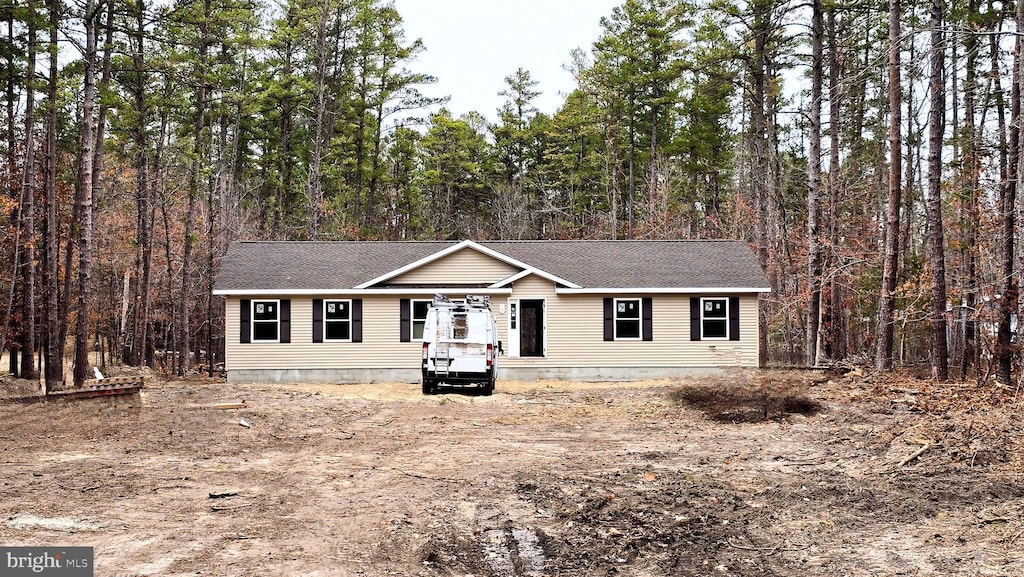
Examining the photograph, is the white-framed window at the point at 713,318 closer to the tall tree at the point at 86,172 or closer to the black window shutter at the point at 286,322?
the black window shutter at the point at 286,322

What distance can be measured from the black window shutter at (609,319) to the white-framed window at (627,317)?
3.7 inches

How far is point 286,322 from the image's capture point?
2403 centimetres

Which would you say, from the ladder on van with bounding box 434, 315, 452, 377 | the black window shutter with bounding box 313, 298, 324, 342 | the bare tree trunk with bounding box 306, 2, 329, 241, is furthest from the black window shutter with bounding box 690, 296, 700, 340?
the bare tree trunk with bounding box 306, 2, 329, 241

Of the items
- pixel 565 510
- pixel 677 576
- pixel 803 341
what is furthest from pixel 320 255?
pixel 677 576

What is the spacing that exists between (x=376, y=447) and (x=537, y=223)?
1422 inches

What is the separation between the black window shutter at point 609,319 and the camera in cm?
2459

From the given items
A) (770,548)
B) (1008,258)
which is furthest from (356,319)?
(770,548)

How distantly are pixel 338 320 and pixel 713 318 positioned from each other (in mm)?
11296

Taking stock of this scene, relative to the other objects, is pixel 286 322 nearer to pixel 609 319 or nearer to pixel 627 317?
pixel 609 319

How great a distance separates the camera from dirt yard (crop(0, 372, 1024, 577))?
21.2ft

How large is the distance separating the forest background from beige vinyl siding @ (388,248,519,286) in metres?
7.66

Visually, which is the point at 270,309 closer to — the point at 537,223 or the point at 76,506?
the point at 76,506

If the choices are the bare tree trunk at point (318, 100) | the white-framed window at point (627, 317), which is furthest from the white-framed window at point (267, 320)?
the white-framed window at point (627, 317)

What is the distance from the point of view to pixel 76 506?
7.95 metres
